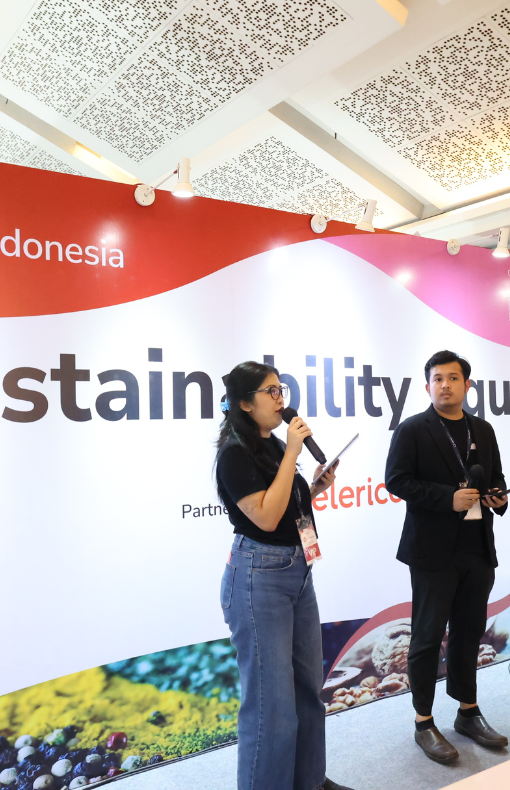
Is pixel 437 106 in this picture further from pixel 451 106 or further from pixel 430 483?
pixel 430 483

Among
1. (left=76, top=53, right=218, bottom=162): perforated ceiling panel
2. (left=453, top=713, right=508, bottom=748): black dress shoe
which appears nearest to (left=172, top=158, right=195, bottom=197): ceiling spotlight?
(left=76, top=53, right=218, bottom=162): perforated ceiling panel

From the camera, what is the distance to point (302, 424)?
6.14ft

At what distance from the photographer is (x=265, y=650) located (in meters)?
1.80

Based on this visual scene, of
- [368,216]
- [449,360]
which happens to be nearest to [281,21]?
[368,216]

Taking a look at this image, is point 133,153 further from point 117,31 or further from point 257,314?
point 257,314

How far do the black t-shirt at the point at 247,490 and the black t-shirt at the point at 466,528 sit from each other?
101 cm

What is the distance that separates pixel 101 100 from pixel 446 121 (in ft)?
8.21

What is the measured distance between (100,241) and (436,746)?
2615 mm

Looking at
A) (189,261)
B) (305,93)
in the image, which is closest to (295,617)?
(189,261)

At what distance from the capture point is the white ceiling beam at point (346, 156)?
4.70 m

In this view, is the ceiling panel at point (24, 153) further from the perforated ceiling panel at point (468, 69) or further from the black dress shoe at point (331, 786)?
the black dress shoe at point (331, 786)

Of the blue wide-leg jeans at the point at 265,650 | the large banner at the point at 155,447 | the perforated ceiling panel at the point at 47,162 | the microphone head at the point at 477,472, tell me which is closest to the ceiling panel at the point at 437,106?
the large banner at the point at 155,447

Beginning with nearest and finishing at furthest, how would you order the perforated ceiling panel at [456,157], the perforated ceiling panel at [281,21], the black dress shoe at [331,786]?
the black dress shoe at [331,786], the perforated ceiling panel at [281,21], the perforated ceiling panel at [456,157]

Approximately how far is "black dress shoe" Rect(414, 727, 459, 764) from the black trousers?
8 cm
